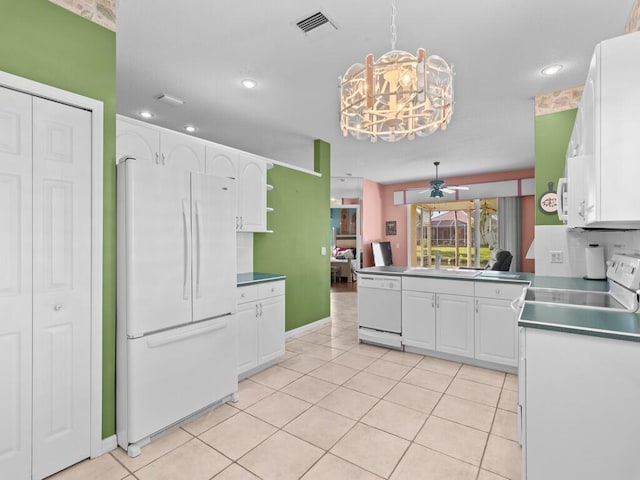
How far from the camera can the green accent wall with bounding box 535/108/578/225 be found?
10.8ft

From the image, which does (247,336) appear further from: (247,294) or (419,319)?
(419,319)

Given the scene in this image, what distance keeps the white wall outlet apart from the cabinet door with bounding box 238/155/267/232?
2978mm

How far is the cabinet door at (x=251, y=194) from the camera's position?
3.41m

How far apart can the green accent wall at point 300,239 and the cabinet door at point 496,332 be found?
2239 mm

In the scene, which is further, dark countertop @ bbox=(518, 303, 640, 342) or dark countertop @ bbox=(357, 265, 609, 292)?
dark countertop @ bbox=(357, 265, 609, 292)

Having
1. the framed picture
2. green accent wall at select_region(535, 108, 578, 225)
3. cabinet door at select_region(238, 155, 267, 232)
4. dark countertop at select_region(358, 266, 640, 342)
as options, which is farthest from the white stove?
the framed picture

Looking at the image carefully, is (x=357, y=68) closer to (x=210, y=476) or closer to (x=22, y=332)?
(x=22, y=332)

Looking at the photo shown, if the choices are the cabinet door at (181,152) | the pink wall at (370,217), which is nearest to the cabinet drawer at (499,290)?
the cabinet door at (181,152)

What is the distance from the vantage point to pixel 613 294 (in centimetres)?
218

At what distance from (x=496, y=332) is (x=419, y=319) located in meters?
0.75

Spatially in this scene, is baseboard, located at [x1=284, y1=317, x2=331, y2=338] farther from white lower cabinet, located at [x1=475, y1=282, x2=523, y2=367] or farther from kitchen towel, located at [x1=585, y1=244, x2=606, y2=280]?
kitchen towel, located at [x1=585, y1=244, x2=606, y2=280]

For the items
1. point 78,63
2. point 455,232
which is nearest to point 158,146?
point 78,63

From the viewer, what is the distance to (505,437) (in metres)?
2.14

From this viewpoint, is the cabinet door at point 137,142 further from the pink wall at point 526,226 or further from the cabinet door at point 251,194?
the pink wall at point 526,226
